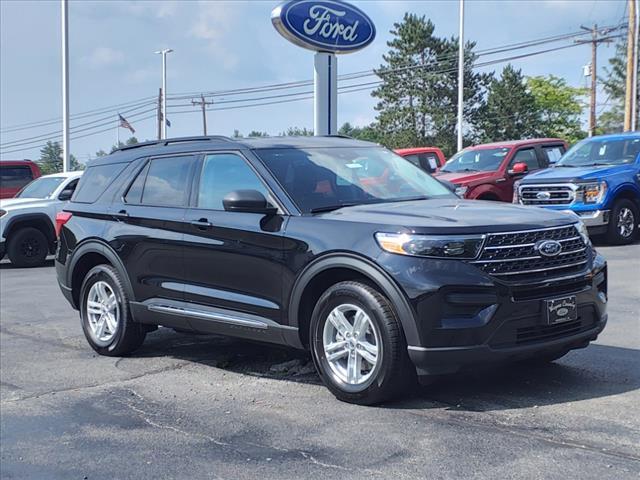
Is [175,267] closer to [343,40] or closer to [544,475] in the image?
[544,475]

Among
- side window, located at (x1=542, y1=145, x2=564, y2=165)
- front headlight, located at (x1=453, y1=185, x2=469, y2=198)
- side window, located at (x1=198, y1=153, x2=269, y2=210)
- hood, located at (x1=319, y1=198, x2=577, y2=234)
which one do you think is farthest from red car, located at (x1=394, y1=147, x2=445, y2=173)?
hood, located at (x1=319, y1=198, x2=577, y2=234)

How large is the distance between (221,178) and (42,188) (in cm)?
1136

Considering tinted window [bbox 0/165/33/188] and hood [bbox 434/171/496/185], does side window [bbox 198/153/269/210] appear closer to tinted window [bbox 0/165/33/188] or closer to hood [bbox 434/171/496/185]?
hood [bbox 434/171/496/185]

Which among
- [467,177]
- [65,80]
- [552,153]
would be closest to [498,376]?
[467,177]

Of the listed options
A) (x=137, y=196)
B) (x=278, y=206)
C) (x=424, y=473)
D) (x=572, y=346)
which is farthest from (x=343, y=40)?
(x=424, y=473)

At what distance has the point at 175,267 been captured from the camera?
622cm

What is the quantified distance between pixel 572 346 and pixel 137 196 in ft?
12.7

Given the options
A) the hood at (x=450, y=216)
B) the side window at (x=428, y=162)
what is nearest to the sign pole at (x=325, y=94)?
the side window at (x=428, y=162)

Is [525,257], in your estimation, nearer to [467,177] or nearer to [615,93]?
[467,177]

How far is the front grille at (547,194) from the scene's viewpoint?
1312cm

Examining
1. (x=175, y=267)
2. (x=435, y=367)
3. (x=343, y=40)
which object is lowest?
(x=435, y=367)

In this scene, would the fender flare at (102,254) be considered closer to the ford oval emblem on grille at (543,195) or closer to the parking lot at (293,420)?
the parking lot at (293,420)

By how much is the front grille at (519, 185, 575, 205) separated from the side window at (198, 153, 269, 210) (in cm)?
852

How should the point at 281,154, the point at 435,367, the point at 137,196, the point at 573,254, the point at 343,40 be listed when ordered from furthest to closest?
the point at 343,40
the point at 137,196
the point at 281,154
the point at 573,254
the point at 435,367
